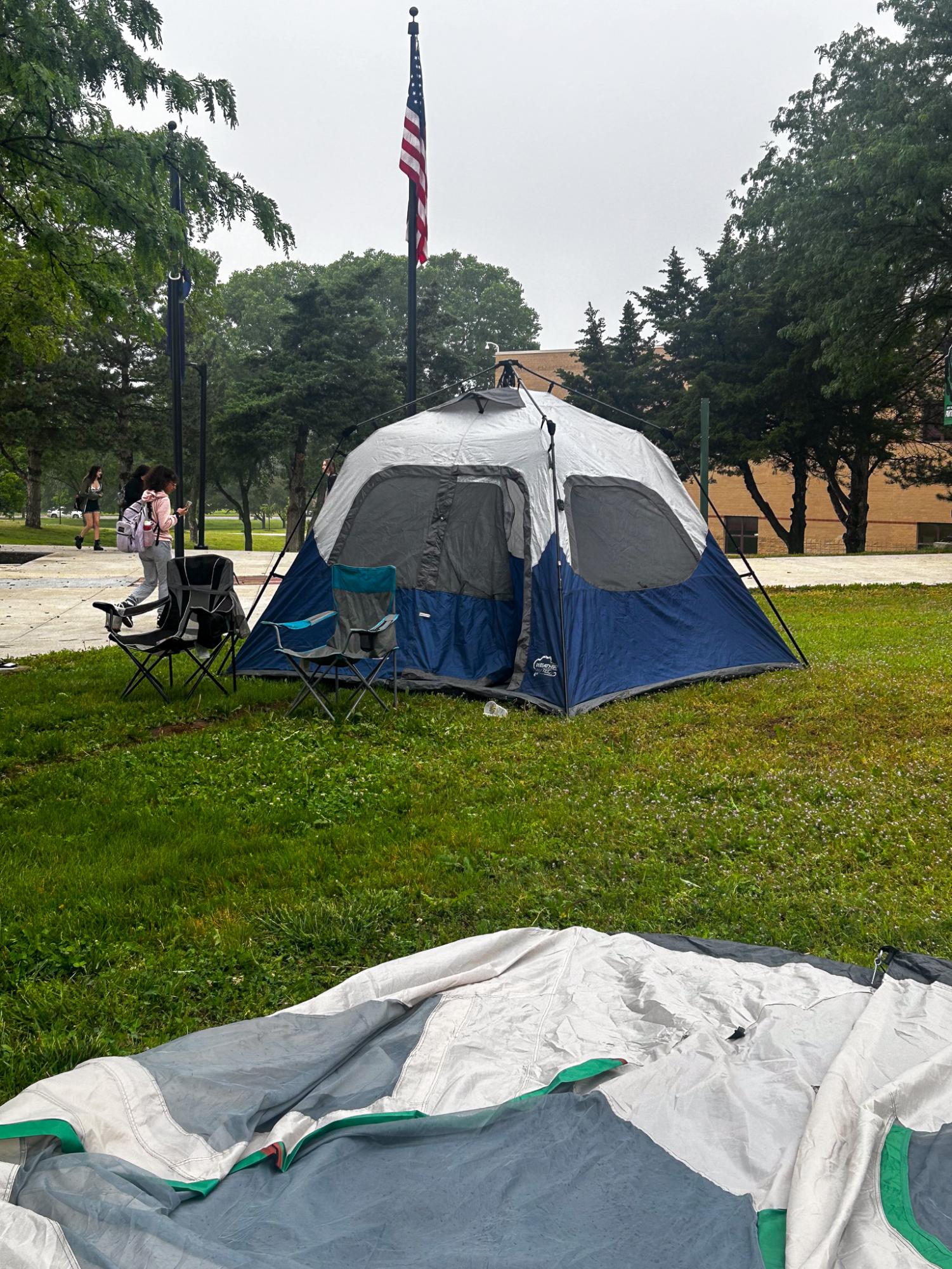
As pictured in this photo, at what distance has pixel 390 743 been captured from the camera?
5844 mm

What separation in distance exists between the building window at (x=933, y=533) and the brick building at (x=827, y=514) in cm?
2

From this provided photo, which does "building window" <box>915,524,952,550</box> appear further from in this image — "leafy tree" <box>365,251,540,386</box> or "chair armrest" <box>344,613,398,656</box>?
"chair armrest" <box>344,613,398,656</box>

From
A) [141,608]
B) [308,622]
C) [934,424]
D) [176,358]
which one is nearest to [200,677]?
[141,608]

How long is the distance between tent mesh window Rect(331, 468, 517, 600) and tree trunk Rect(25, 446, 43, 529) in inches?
928

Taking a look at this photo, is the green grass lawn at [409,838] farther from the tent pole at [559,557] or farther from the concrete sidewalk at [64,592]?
the concrete sidewalk at [64,592]

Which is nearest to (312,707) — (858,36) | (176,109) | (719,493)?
(176,109)

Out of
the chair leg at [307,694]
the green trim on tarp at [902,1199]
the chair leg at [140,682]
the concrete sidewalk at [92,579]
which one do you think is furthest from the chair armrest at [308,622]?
the green trim on tarp at [902,1199]

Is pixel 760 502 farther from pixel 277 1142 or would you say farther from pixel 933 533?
pixel 277 1142

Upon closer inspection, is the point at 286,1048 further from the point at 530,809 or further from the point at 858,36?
the point at 858,36

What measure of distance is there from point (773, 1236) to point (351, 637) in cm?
512

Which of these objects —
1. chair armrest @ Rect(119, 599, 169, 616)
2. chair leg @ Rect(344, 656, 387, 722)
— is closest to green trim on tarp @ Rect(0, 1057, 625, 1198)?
chair leg @ Rect(344, 656, 387, 722)

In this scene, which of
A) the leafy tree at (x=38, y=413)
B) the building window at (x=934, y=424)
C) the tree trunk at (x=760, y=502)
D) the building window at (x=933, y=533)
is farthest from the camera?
the building window at (x=933, y=533)

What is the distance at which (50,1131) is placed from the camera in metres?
1.90

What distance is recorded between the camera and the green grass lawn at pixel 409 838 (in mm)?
3160
